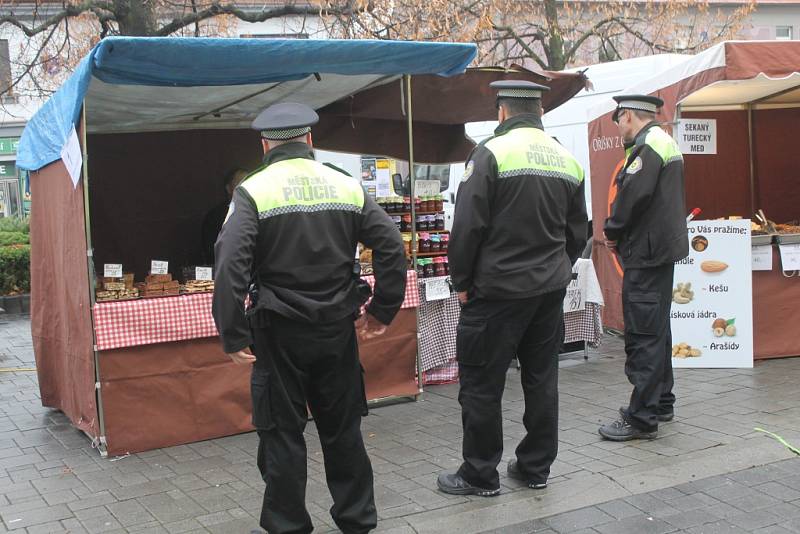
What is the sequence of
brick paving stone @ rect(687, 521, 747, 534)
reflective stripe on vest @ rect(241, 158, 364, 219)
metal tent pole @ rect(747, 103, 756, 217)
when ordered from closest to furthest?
1. reflective stripe on vest @ rect(241, 158, 364, 219)
2. brick paving stone @ rect(687, 521, 747, 534)
3. metal tent pole @ rect(747, 103, 756, 217)

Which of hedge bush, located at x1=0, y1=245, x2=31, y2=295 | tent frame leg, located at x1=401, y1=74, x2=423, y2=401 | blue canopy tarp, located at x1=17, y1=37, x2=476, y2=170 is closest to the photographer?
blue canopy tarp, located at x1=17, y1=37, x2=476, y2=170

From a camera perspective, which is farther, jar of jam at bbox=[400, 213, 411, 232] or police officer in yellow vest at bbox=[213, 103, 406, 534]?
jar of jam at bbox=[400, 213, 411, 232]

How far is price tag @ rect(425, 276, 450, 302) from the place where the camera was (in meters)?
7.02

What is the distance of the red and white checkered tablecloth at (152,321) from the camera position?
543cm

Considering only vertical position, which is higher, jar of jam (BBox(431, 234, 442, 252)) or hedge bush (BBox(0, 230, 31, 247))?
hedge bush (BBox(0, 230, 31, 247))

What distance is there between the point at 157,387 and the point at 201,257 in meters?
3.10

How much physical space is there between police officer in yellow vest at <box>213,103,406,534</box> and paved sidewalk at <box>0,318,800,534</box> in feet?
1.72

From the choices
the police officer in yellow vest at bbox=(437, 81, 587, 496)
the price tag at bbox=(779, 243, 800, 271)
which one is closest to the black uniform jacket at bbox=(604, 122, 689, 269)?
the police officer in yellow vest at bbox=(437, 81, 587, 496)

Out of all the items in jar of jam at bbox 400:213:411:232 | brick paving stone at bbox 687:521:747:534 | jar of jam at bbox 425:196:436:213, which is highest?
jar of jam at bbox 425:196:436:213

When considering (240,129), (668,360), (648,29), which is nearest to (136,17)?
(240,129)

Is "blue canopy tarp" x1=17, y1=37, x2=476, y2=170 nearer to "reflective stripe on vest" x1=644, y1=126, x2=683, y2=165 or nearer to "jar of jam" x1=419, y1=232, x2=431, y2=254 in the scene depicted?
"jar of jam" x1=419, y1=232, x2=431, y2=254

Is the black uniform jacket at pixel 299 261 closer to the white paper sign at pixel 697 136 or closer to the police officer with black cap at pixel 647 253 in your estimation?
the police officer with black cap at pixel 647 253

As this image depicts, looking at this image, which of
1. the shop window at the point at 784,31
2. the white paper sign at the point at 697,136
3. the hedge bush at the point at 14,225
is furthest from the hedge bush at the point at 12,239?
the shop window at the point at 784,31

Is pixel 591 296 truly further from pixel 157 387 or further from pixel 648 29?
pixel 648 29
